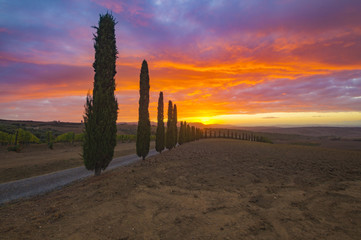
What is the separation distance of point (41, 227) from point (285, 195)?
318 inches

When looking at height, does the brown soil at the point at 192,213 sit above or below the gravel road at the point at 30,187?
above

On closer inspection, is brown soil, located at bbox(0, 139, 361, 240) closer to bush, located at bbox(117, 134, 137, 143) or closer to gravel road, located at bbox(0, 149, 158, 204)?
gravel road, located at bbox(0, 149, 158, 204)

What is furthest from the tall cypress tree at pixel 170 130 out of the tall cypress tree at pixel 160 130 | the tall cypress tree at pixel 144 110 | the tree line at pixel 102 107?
the tree line at pixel 102 107

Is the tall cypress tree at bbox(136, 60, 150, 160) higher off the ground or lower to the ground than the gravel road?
higher

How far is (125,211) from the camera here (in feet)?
16.9

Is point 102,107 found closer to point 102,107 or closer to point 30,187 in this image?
point 102,107

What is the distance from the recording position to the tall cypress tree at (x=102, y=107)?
9.83 m

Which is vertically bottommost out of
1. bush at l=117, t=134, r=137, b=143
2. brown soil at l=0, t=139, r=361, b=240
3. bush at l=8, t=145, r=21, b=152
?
bush at l=117, t=134, r=137, b=143

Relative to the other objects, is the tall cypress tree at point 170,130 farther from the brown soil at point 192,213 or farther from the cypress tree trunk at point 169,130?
the brown soil at point 192,213

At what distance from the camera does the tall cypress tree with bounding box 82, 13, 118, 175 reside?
9828mm

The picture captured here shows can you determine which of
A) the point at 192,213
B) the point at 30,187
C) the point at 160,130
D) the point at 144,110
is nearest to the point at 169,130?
the point at 160,130

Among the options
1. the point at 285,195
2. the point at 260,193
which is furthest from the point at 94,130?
the point at 285,195

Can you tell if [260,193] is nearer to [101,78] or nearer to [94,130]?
[94,130]

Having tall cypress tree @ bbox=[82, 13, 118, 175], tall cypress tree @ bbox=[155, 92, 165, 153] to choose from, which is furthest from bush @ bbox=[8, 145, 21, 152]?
tall cypress tree @ bbox=[82, 13, 118, 175]
